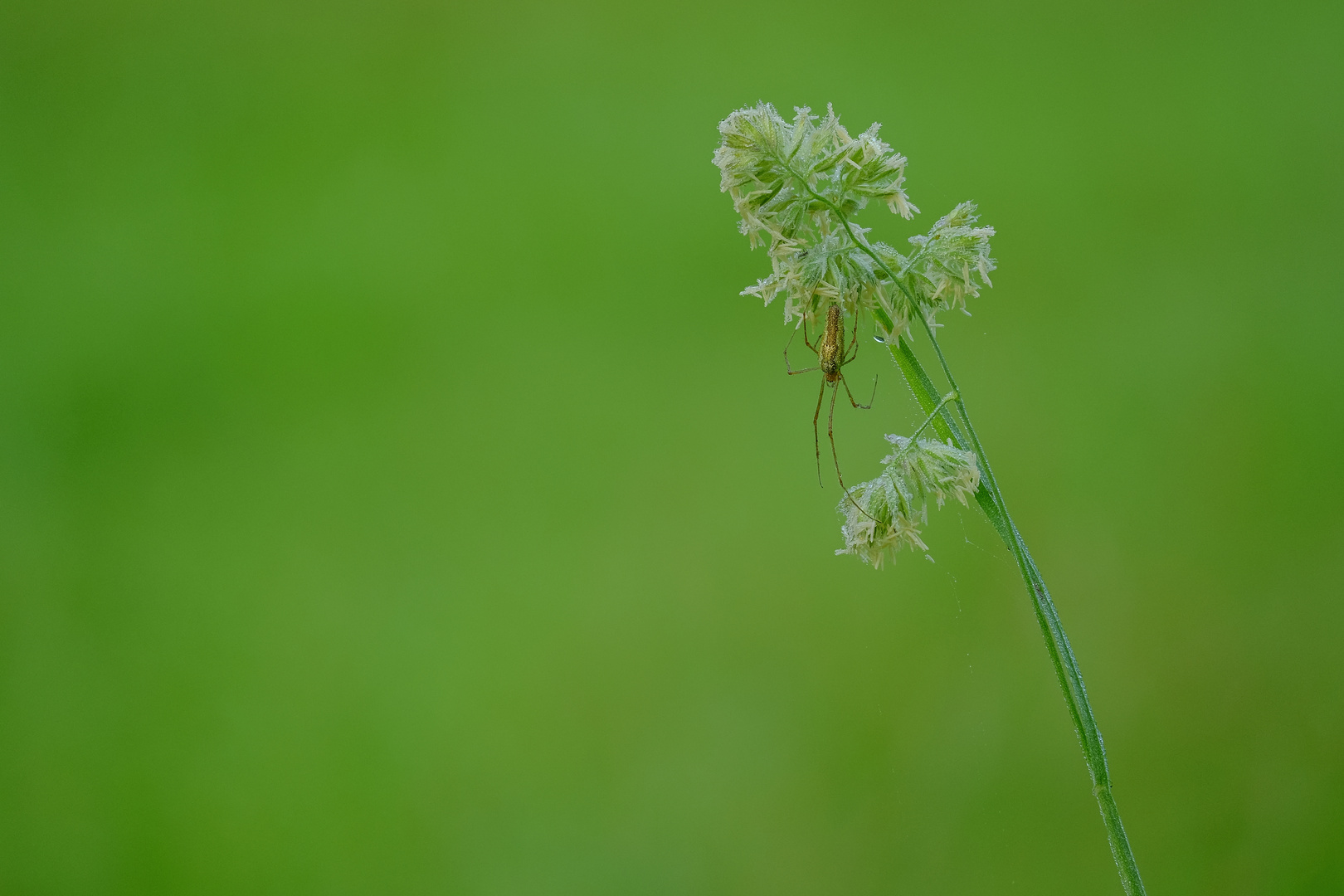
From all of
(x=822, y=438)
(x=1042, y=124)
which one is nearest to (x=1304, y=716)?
(x=822, y=438)

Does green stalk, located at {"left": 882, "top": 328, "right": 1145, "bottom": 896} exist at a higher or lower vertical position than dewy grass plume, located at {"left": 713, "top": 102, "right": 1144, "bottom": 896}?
lower

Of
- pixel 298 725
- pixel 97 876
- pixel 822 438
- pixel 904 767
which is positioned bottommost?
pixel 904 767

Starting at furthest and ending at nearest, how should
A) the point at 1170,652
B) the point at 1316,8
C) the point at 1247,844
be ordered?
1. the point at 1316,8
2. the point at 1170,652
3. the point at 1247,844

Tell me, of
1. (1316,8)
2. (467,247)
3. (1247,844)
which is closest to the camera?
(1247,844)

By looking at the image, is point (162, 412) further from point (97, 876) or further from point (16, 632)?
point (97, 876)

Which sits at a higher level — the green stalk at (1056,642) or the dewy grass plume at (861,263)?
the dewy grass plume at (861,263)

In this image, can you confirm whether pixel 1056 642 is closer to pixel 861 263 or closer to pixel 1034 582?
pixel 1034 582

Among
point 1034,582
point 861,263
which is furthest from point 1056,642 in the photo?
point 861,263
